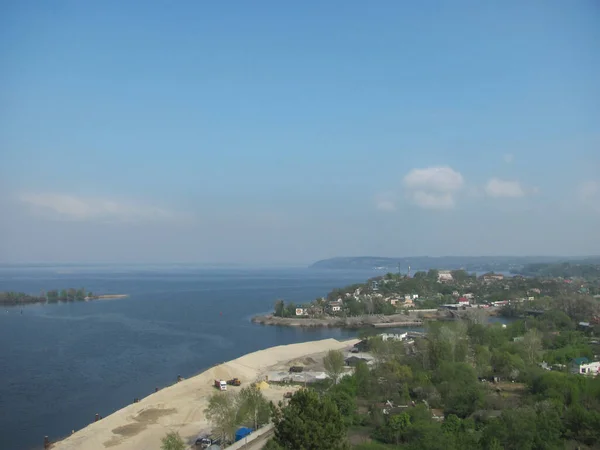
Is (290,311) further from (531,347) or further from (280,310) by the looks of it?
(531,347)

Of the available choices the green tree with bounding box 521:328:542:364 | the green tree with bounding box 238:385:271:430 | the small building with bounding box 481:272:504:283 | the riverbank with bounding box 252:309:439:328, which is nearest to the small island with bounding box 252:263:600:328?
the riverbank with bounding box 252:309:439:328

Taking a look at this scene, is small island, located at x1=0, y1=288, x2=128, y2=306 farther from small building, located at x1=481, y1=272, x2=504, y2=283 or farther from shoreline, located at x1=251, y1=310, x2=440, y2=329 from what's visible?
small building, located at x1=481, y1=272, x2=504, y2=283

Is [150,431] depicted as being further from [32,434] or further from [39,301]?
[39,301]

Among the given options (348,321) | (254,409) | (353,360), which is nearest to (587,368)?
(353,360)

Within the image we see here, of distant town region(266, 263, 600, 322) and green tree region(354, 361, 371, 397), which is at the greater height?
green tree region(354, 361, 371, 397)

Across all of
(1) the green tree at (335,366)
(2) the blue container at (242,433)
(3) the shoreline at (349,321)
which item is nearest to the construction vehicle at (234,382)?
(1) the green tree at (335,366)

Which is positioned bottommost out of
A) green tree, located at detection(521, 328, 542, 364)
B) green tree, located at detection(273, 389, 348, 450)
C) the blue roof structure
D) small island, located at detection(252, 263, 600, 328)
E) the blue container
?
small island, located at detection(252, 263, 600, 328)

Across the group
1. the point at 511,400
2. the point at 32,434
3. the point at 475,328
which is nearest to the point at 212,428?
the point at 32,434
